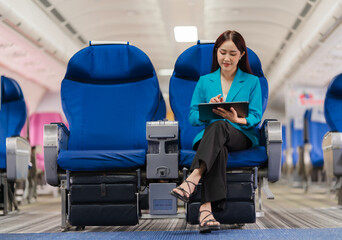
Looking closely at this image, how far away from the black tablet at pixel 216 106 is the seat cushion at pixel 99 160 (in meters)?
0.51

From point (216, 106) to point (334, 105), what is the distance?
8.25ft

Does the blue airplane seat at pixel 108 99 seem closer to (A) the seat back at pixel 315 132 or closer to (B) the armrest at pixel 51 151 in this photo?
(B) the armrest at pixel 51 151

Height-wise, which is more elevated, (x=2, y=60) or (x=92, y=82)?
(x=2, y=60)

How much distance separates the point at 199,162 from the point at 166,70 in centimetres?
1355

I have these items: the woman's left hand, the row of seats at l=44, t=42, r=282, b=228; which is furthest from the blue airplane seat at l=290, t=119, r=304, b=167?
the woman's left hand

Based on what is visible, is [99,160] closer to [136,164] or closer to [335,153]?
[136,164]

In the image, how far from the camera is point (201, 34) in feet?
35.6

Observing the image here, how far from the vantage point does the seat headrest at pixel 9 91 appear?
5.03 metres

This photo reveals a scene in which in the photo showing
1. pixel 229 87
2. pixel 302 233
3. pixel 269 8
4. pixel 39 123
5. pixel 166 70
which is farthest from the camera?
pixel 166 70

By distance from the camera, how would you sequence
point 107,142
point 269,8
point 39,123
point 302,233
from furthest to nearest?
1. point 269,8
2. point 39,123
3. point 107,142
4. point 302,233

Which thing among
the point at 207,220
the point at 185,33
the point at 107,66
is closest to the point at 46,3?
the point at 185,33

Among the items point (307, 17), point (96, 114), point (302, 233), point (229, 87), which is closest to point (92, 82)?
point (96, 114)

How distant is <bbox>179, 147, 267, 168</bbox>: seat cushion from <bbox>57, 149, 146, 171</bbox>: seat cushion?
1.08 feet

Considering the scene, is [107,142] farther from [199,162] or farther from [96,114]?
[199,162]
